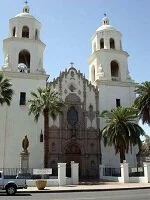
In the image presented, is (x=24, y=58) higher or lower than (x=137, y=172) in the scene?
higher

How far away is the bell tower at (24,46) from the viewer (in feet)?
137

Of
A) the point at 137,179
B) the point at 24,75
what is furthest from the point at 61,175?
the point at 24,75

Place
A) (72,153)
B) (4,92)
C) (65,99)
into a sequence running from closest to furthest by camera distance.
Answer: (4,92), (72,153), (65,99)

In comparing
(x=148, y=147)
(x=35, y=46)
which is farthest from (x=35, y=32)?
(x=148, y=147)

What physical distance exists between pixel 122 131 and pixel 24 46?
60.2 ft

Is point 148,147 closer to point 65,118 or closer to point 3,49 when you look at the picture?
point 65,118

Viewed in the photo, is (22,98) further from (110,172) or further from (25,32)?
(110,172)

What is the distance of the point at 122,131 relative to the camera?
36750 mm

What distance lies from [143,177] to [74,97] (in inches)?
631

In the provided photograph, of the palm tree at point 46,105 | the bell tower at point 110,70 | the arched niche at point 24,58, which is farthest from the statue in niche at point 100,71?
the palm tree at point 46,105

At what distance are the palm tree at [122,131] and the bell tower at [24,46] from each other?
12.2 metres

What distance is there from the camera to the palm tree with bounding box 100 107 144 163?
120 feet

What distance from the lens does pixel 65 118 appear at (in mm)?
41750

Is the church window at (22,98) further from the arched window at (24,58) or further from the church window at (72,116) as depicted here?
the church window at (72,116)
